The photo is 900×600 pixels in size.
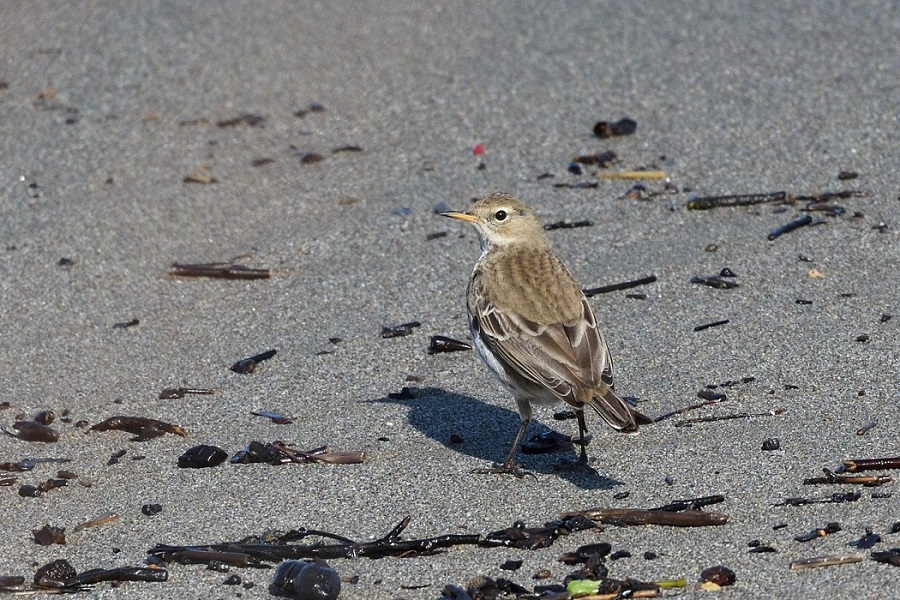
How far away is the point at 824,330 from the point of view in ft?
25.8

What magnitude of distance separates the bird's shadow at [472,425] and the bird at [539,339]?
168 millimetres

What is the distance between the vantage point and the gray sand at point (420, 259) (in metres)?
6.23

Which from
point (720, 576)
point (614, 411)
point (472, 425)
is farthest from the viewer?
point (472, 425)

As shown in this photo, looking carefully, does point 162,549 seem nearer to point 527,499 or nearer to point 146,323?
point 527,499

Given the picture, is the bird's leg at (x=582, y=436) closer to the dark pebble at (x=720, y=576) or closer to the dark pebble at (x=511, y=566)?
the dark pebble at (x=511, y=566)

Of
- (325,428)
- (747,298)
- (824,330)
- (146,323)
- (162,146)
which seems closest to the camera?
(325,428)

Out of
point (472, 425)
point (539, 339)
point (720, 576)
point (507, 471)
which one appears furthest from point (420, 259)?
point (720, 576)

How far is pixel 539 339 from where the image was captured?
6.80 m

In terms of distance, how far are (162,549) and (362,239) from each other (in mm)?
4230

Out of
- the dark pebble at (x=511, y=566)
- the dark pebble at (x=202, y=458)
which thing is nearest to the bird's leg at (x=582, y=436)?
the dark pebble at (x=511, y=566)

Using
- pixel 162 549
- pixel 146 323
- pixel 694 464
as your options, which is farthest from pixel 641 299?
pixel 162 549

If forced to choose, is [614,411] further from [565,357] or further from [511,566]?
[511,566]

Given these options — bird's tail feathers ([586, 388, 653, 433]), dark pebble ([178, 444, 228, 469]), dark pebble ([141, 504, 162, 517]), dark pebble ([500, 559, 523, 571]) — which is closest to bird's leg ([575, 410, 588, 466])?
bird's tail feathers ([586, 388, 653, 433])

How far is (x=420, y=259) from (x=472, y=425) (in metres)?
2.20
